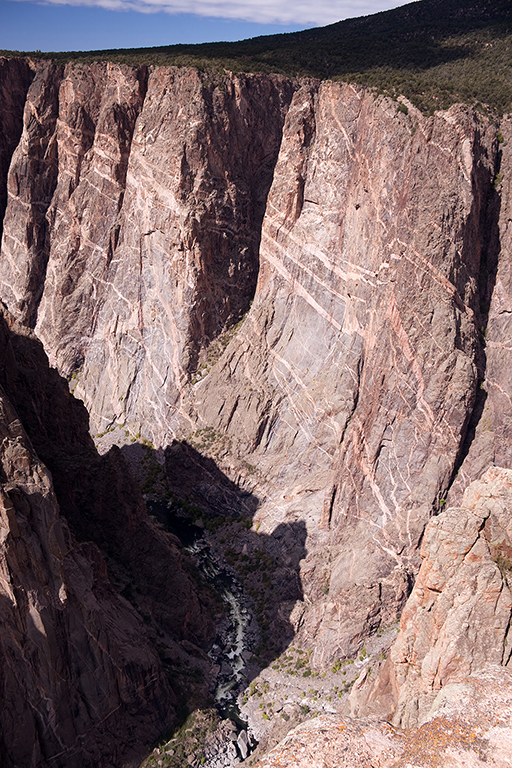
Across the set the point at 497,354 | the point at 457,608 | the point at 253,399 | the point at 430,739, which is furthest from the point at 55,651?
the point at 497,354

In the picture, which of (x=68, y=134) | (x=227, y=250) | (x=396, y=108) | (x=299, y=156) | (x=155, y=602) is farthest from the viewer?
(x=68, y=134)

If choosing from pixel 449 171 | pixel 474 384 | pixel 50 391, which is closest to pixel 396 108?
pixel 449 171

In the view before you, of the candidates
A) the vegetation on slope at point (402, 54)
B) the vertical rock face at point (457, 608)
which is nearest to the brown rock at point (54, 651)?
the vertical rock face at point (457, 608)

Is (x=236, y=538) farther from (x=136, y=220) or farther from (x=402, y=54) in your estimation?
(x=402, y=54)

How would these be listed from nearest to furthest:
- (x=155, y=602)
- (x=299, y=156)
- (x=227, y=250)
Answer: (x=155, y=602) → (x=299, y=156) → (x=227, y=250)

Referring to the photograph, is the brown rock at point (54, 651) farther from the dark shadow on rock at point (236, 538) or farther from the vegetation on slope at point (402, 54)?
the vegetation on slope at point (402, 54)

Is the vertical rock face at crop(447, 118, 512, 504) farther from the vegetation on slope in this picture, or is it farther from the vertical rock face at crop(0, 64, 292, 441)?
the vertical rock face at crop(0, 64, 292, 441)

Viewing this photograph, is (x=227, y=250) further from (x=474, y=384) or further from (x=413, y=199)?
(x=474, y=384)
